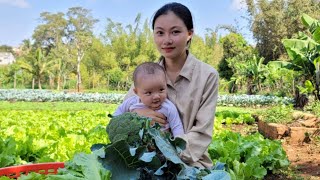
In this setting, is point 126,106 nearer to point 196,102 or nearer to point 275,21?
point 196,102

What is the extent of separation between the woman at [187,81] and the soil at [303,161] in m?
4.10

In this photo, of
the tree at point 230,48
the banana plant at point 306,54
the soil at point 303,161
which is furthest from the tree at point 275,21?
the soil at point 303,161

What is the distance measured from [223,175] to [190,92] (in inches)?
37.2

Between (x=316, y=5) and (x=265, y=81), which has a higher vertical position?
(x=316, y=5)

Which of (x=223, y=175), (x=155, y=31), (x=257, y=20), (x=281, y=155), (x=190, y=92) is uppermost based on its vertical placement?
(x=257, y=20)

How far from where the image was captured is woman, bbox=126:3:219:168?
6.61ft

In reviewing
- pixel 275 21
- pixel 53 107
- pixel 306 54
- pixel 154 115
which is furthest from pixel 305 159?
pixel 275 21

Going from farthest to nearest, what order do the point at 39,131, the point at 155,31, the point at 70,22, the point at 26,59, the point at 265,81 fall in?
the point at 70,22
the point at 26,59
the point at 265,81
the point at 39,131
the point at 155,31

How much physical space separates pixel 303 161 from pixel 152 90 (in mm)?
5802

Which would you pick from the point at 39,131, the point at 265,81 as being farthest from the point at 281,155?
Answer: the point at 265,81

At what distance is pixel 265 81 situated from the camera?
81.5 ft

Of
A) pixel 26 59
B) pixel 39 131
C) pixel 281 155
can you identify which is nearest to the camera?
pixel 39 131

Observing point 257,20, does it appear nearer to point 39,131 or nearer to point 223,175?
point 39,131

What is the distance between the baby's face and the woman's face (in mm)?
226
